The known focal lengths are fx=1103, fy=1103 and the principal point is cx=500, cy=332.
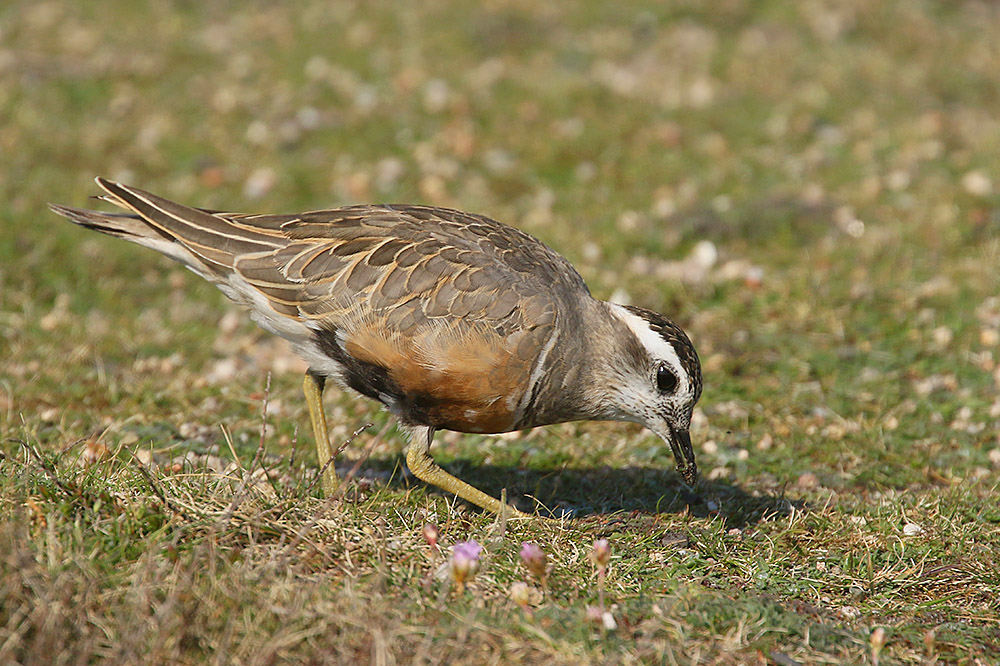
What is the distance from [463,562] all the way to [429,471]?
1.64 m

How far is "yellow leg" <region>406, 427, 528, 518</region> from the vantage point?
6.31 meters

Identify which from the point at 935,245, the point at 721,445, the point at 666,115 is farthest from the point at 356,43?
the point at 721,445

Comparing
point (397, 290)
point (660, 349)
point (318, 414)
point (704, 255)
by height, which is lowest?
point (318, 414)

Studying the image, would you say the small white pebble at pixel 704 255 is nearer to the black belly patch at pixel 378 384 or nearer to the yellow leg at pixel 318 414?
the yellow leg at pixel 318 414

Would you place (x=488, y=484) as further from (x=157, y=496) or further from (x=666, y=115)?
(x=666, y=115)

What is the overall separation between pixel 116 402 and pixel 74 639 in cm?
344

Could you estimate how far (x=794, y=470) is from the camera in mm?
7223

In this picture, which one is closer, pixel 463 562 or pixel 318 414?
pixel 463 562

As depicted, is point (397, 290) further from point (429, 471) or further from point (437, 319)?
point (429, 471)

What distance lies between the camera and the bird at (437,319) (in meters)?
6.10

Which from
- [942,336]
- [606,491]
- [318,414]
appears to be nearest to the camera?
[606,491]

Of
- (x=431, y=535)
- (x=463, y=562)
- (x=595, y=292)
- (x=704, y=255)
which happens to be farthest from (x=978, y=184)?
(x=463, y=562)

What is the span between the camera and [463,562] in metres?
4.82

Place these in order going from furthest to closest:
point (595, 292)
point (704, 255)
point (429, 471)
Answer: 1. point (704, 255)
2. point (595, 292)
3. point (429, 471)
